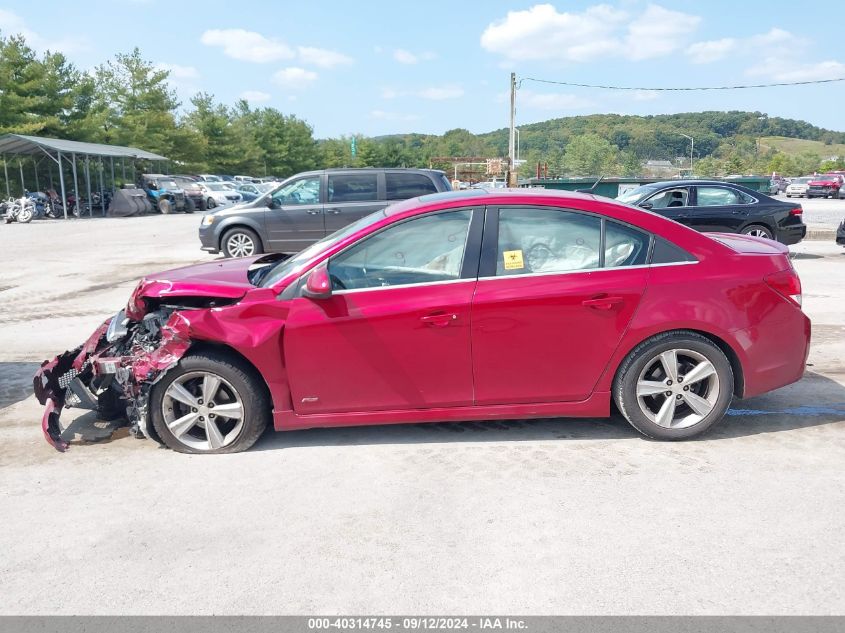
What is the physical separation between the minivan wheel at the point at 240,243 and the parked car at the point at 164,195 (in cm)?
2416

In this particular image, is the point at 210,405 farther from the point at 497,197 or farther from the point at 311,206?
the point at 311,206

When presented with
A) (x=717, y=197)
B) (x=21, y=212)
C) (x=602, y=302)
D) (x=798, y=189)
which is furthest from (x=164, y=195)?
(x=798, y=189)

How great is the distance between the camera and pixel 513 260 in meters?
4.36

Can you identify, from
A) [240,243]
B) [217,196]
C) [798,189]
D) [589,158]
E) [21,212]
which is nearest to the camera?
[240,243]

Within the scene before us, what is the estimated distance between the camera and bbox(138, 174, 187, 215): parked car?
35688 millimetres

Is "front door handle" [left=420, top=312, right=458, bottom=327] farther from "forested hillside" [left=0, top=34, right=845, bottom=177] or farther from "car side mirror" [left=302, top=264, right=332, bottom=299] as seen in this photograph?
"forested hillside" [left=0, top=34, right=845, bottom=177]

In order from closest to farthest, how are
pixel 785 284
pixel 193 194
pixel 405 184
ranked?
pixel 785 284
pixel 405 184
pixel 193 194

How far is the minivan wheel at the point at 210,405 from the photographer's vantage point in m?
4.30

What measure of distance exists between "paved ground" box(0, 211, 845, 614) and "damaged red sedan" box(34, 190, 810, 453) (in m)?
0.30

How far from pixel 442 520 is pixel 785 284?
2791mm

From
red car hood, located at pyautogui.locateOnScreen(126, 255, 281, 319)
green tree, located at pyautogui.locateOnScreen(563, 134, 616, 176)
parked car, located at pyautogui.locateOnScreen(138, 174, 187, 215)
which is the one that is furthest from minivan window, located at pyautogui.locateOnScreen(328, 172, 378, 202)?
green tree, located at pyautogui.locateOnScreen(563, 134, 616, 176)

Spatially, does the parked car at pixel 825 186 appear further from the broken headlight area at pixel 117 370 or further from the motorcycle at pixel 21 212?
the broken headlight area at pixel 117 370

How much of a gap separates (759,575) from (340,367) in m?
2.47

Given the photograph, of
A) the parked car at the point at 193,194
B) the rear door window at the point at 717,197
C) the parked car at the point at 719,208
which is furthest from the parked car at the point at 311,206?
the parked car at the point at 193,194
